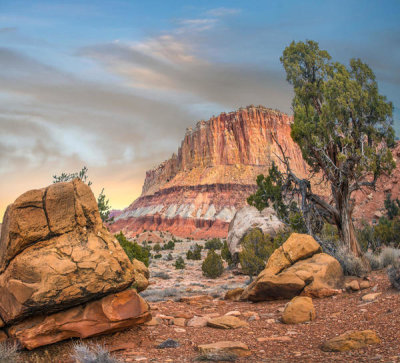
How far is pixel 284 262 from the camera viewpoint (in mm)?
10906

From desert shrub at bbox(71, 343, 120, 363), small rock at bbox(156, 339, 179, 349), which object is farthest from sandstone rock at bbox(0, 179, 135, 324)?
small rock at bbox(156, 339, 179, 349)

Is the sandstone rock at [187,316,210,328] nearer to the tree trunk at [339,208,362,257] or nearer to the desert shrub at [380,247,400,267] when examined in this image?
the tree trunk at [339,208,362,257]

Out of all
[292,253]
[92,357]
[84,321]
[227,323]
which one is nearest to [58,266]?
[84,321]

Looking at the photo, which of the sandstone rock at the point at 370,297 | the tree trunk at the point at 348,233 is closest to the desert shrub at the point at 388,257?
the tree trunk at the point at 348,233

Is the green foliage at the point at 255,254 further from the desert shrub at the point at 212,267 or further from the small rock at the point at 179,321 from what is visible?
the small rock at the point at 179,321

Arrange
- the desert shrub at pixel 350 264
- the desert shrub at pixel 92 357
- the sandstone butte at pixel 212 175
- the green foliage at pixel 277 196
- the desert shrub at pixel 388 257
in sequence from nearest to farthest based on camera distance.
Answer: the desert shrub at pixel 92 357 < the desert shrub at pixel 350 264 < the desert shrub at pixel 388 257 < the green foliage at pixel 277 196 < the sandstone butte at pixel 212 175

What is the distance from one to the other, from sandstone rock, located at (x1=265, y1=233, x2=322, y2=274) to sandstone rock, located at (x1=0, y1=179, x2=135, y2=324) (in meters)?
5.46

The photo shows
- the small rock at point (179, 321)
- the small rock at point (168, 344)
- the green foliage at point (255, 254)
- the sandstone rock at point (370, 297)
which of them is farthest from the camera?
the green foliage at point (255, 254)

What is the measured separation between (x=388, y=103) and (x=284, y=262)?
25.3ft

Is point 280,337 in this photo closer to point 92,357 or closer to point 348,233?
point 92,357

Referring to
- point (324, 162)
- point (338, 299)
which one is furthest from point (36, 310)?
point (324, 162)

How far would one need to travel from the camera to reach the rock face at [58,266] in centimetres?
604

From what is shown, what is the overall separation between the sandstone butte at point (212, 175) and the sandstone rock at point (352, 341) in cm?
6587

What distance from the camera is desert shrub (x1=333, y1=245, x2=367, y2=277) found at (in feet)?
37.6
